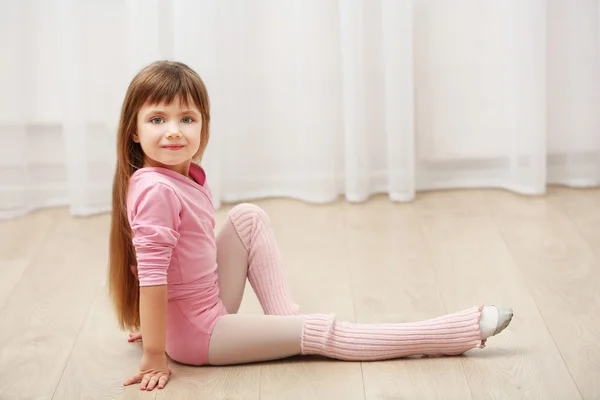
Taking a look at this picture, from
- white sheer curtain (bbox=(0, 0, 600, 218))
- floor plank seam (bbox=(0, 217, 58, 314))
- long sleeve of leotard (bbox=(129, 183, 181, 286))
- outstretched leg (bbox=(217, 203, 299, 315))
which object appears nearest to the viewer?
long sleeve of leotard (bbox=(129, 183, 181, 286))

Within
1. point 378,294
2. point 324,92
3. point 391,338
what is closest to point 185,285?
point 391,338

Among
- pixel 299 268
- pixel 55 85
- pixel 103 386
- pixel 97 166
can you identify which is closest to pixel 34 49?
pixel 55 85

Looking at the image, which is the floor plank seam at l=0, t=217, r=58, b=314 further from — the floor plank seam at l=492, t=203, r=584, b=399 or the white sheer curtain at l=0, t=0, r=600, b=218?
the floor plank seam at l=492, t=203, r=584, b=399

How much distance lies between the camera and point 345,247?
2.36 meters

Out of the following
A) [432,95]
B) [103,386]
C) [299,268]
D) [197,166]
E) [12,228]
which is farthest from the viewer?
[432,95]

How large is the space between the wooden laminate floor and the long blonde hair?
111mm

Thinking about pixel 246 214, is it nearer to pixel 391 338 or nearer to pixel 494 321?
pixel 391 338

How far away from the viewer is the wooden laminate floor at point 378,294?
5.48ft

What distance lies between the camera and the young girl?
167cm

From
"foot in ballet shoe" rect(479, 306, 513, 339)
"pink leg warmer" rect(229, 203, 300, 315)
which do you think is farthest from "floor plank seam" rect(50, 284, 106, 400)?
"foot in ballet shoe" rect(479, 306, 513, 339)

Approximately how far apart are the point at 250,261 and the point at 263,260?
25 millimetres

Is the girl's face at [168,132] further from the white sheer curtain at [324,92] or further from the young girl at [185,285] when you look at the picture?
the white sheer curtain at [324,92]

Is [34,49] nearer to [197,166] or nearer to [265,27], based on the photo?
[265,27]

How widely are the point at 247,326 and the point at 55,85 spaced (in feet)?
4.04
